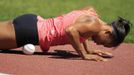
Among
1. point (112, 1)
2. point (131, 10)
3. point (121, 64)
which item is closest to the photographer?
point (121, 64)

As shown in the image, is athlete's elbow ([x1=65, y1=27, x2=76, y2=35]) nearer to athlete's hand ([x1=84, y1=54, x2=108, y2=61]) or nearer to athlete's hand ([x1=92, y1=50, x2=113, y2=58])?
athlete's hand ([x1=84, y1=54, x2=108, y2=61])

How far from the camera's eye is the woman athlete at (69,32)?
790 cm

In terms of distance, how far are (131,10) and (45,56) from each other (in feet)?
22.2

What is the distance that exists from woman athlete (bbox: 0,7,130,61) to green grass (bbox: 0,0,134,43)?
414 centimetres

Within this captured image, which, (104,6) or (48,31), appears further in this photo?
(104,6)

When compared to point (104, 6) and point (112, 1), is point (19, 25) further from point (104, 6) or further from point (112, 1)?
point (112, 1)

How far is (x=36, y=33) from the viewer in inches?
324

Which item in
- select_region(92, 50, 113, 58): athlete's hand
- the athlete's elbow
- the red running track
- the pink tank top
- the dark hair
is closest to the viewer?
the red running track

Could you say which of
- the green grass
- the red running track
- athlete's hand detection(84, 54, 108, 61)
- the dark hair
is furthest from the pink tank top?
the green grass

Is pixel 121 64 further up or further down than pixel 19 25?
further down

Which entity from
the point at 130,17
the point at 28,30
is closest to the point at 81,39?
the point at 28,30

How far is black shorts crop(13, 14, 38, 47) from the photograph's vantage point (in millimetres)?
8234

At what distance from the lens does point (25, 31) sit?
27.0 ft

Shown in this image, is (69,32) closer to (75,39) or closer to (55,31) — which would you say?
(75,39)
